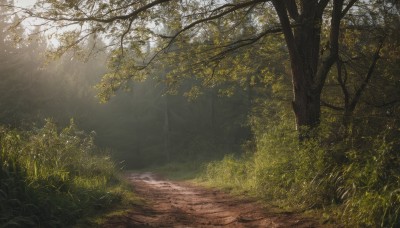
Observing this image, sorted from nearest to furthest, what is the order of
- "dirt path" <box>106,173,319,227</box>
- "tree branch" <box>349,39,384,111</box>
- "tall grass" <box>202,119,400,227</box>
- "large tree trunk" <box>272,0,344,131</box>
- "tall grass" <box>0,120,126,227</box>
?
"tall grass" <box>202,119,400,227</box> < "tall grass" <box>0,120,126,227</box> < "dirt path" <box>106,173,319,227</box> < "large tree trunk" <box>272,0,344,131</box> < "tree branch" <box>349,39,384,111</box>

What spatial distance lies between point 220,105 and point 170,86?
3896 cm

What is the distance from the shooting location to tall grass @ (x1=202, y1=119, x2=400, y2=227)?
5.93m

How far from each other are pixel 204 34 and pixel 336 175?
7.21 m

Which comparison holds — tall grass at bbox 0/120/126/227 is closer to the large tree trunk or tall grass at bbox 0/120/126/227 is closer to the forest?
the forest

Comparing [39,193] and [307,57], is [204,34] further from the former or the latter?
[39,193]

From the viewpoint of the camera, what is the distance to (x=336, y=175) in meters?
7.49

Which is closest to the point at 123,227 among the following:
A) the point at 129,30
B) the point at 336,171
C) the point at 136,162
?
the point at 336,171

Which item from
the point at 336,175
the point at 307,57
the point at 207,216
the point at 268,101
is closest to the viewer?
the point at 336,175

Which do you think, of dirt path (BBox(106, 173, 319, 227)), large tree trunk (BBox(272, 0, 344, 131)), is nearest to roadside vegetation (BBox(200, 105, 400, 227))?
dirt path (BBox(106, 173, 319, 227))

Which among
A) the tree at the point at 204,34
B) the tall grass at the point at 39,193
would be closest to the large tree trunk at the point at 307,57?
the tree at the point at 204,34

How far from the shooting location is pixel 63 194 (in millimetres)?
7547

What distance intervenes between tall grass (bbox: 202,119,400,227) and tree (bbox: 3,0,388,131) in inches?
49.9

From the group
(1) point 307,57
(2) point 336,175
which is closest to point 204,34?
(1) point 307,57

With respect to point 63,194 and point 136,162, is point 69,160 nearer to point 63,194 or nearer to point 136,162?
point 63,194
